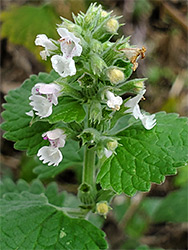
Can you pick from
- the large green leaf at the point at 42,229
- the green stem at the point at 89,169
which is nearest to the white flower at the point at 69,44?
the green stem at the point at 89,169

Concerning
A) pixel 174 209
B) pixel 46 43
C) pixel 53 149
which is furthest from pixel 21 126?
pixel 174 209

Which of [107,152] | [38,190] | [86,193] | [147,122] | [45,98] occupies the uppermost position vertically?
[147,122]

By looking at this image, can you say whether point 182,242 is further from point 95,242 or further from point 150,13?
point 150,13

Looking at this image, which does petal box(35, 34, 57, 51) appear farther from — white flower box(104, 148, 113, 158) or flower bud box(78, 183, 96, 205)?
flower bud box(78, 183, 96, 205)

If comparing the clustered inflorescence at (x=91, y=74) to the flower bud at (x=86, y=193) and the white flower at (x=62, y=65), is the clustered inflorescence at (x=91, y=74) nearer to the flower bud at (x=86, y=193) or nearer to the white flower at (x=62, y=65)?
the white flower at (x=62, y=65)

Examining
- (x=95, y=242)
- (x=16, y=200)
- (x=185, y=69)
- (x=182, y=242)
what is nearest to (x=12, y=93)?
(x=16, y=200)

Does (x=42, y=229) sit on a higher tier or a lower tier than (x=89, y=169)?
lower

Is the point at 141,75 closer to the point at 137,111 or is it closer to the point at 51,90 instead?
the point at 137,111
